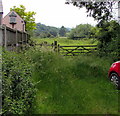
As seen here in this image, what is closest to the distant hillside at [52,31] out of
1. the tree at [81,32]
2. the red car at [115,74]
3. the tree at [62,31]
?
the tree at [62,31]

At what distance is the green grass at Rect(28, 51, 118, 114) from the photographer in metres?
3.33

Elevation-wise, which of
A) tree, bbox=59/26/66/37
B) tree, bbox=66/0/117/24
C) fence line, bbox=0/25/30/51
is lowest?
fence line, bbox=0/25/30/51

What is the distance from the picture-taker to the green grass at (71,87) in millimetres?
3334

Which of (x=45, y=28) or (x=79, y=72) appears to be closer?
(x=79, y=72)

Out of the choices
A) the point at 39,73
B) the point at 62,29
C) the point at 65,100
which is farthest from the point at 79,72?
the point at 62,29

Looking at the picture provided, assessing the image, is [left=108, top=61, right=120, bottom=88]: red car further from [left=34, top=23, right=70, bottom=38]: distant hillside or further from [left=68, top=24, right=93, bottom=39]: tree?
[left=68, top=24, right=93, bottom=39]: tree

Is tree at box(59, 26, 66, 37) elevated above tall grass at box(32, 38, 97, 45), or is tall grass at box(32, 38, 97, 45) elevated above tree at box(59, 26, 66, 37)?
tree at box(59, 26, 66, 37)

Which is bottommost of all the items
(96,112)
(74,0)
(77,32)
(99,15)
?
(96,112)

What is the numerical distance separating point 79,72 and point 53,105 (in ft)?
6.56

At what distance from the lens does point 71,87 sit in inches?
162

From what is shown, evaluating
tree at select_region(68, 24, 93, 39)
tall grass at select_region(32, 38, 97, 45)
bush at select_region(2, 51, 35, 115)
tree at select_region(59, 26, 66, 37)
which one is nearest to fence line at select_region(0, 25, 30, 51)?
bush at select_region(2, 51, 35, 115)

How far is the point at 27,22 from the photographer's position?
20.9 meters

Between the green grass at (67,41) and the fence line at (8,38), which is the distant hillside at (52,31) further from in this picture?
the fence line at (8,38)

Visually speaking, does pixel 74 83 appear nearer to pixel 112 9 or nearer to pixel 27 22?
pixel 112 9
